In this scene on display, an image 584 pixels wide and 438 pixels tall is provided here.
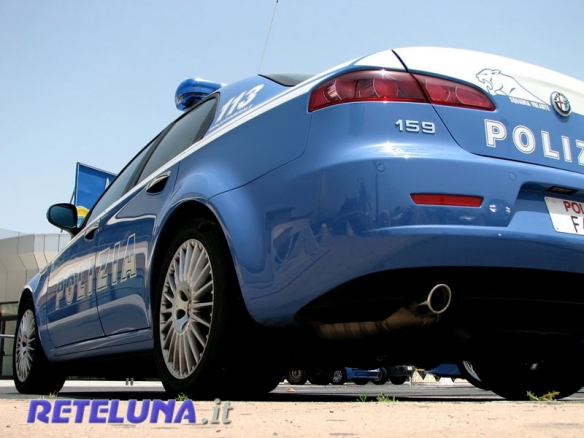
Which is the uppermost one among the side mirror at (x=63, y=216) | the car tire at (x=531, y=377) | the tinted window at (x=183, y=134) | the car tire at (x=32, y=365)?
the tinted window at (x=183, y=134)

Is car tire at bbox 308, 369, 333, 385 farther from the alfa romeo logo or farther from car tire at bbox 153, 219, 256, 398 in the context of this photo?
the alfa romeo logo

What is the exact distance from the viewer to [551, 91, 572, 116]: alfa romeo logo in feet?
10.7

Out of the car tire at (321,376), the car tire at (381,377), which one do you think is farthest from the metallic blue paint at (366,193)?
the car tire at (381,377)

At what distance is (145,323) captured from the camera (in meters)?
3.89

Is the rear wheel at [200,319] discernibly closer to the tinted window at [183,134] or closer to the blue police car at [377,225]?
the blue police car at [377,225]

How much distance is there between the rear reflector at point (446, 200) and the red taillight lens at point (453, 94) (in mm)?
424

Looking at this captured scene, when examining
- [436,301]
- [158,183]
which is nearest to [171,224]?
[158,183]

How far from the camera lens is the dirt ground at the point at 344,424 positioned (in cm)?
186

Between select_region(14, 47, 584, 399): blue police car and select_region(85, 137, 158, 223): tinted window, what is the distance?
1282 mm

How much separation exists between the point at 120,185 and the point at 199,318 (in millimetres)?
2099

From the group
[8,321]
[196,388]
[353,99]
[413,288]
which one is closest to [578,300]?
[413,288]

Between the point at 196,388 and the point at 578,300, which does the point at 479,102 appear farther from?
the point at 196,388

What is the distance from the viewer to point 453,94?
9.90ft

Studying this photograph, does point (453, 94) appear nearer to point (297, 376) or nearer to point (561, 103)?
point (561, 103)
